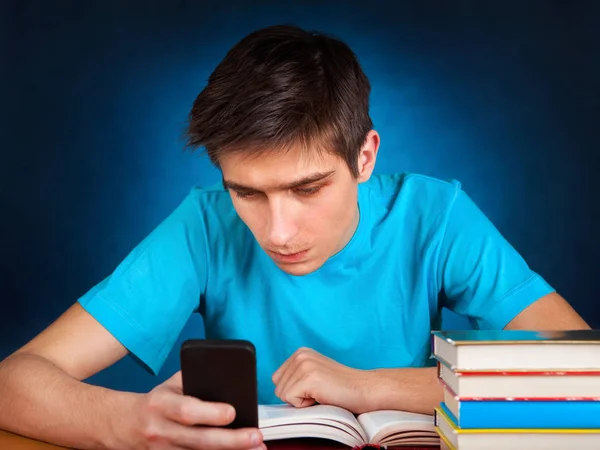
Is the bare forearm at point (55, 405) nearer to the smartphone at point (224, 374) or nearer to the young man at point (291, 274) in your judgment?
the young man at point (291, 274)

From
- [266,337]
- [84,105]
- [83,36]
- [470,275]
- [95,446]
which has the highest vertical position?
[83,36]

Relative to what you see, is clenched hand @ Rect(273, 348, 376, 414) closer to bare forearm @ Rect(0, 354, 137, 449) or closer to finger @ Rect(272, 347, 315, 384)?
finger @ Rect(272, 347, 315, 384)

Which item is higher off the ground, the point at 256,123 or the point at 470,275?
the point at 256,123

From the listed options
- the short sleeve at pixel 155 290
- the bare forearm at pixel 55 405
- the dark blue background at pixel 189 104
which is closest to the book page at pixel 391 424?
the bare forearm at pixel 55 405

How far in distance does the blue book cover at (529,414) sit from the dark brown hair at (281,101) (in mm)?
594

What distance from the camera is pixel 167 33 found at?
2410 mm

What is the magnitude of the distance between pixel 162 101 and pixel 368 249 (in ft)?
3.61

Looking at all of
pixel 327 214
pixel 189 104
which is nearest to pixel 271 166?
pixel 327 214

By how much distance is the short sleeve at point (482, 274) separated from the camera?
1.51 metres

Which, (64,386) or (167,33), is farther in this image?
(167,33)

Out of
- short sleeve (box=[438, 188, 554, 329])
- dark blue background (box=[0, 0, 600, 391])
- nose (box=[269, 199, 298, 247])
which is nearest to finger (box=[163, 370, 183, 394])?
nose (box=[269, 199, 298, 247])

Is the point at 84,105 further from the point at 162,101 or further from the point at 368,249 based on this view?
the point at 368,249

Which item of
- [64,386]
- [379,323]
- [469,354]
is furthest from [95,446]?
[379,323]

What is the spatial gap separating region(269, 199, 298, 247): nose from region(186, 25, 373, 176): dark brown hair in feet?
0.33
